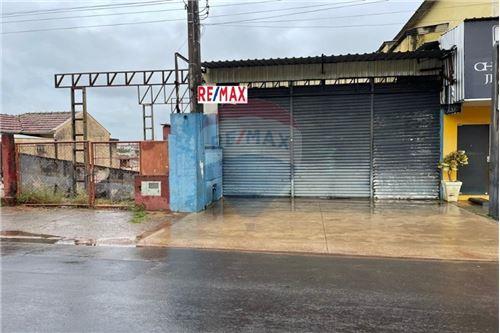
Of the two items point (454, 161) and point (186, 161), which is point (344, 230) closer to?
point (186, 161)

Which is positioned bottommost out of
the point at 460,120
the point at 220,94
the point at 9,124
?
the point at 460,120

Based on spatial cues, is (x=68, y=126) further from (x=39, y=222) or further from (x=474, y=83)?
(x=474, y=83)

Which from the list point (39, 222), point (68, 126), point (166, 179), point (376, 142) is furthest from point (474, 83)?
point (68, 126)

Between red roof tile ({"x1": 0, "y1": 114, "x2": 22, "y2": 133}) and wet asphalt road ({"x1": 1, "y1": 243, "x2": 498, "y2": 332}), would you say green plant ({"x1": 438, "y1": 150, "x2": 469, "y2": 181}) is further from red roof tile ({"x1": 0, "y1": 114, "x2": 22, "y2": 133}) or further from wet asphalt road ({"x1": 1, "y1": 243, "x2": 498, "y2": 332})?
red roof tile ({"x1": 0, "y1": 114, "x2": 22, "y2": 133})

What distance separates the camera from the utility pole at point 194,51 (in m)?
10.9

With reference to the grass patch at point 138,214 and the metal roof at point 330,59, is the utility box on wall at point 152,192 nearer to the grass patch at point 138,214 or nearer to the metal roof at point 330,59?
the grass patch at point 138,214

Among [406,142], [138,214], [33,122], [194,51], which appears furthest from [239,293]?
[33,122]

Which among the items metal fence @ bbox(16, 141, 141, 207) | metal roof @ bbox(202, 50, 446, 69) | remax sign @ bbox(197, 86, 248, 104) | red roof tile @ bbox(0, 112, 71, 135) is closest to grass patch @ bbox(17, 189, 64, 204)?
metal fence @ bbox(16, 141, 141, 207)

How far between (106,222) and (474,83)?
10083mm

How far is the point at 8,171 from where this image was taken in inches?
490

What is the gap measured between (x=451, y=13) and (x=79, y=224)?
16.8 metres

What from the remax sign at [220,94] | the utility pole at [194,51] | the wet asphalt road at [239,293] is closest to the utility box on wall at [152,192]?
the utility pole at [194,51]

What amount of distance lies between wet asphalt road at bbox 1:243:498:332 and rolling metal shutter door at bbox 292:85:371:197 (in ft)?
22.7

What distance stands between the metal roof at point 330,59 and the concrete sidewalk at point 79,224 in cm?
509
